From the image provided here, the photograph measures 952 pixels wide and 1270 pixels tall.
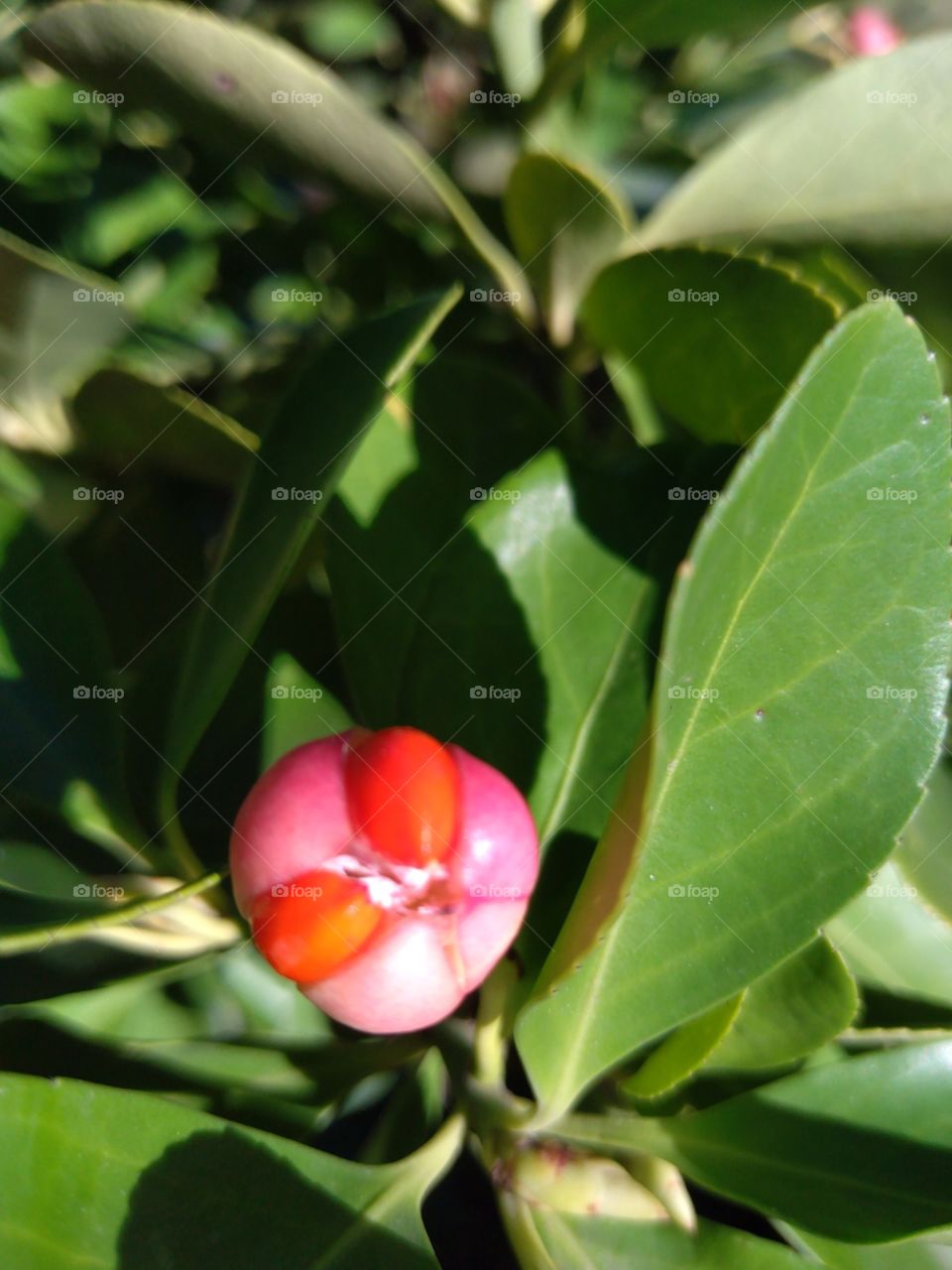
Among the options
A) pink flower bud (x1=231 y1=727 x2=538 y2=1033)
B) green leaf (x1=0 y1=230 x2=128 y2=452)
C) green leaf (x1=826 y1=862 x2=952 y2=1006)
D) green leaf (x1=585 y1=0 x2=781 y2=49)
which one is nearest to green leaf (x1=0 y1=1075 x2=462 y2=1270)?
pink flower bud (x1=231 y1=727 x2=538 y2=1033)

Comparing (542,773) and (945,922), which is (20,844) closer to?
(542,773)

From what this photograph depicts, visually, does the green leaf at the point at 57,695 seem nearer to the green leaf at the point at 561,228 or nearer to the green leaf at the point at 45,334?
the green leaf at the point at 45,334

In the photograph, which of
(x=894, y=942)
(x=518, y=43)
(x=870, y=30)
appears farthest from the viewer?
(x=870, y=30)

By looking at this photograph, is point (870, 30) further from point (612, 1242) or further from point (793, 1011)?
point (612, 1242)

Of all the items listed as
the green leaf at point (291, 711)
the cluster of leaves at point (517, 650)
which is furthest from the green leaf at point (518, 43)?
the green leaf at point (291, 711)

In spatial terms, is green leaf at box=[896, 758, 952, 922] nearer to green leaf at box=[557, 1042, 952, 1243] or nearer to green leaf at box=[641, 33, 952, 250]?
green leaf at box=[557, 1042, 952, 1243]

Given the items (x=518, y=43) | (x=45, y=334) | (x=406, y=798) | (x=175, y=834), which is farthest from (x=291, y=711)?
(x=518, y=43)

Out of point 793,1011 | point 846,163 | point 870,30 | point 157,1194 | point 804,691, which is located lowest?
point 157,1194
